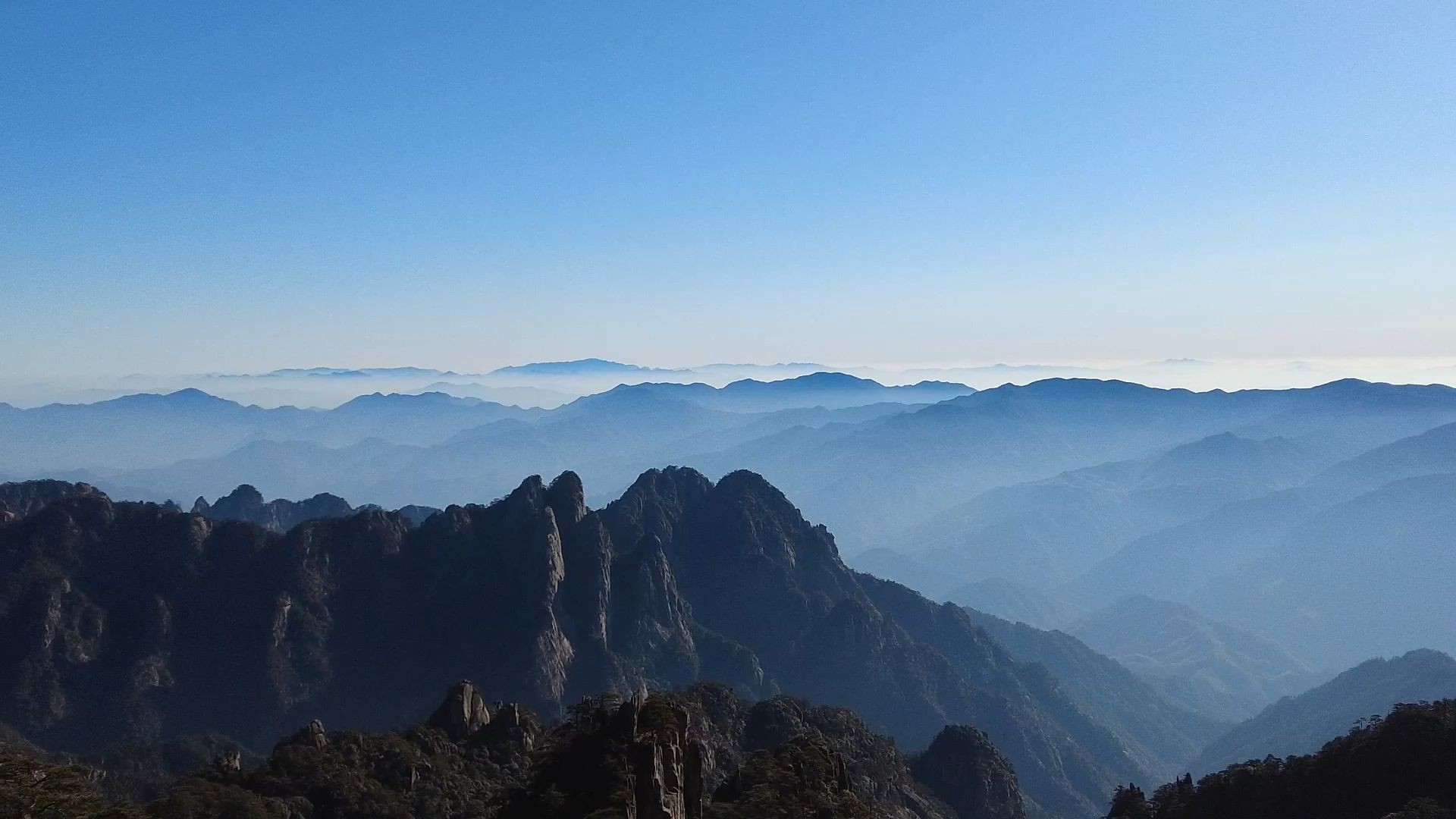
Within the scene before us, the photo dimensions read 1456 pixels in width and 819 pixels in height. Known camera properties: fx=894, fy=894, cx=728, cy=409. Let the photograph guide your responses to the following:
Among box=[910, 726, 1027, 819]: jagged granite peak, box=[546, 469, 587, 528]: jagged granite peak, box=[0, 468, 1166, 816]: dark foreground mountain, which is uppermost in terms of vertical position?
box=[546, 469, 587, 528]: jagged granite peak

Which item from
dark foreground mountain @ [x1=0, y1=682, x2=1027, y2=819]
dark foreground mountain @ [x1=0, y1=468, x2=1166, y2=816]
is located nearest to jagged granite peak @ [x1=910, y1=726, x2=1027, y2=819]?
dark foreground mountain @ [x1=0, y1=682, x2=1027, y2=819]

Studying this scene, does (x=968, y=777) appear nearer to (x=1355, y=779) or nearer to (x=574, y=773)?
(x=1355, y=779)

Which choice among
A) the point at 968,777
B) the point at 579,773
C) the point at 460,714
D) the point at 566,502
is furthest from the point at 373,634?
the point at 579,773

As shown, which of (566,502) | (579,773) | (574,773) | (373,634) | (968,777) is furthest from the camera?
(566,502)

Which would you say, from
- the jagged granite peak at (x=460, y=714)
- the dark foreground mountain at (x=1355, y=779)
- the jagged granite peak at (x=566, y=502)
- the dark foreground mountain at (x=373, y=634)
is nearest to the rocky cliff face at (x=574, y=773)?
the jagged granite peak at (x=460, y=714)

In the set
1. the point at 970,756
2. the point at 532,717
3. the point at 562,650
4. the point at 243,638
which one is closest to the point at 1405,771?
the point at 970,756

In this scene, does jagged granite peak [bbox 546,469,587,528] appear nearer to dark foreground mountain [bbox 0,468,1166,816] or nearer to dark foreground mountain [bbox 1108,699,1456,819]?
dark foreground mountain [bbox 0,468,1166,816]
